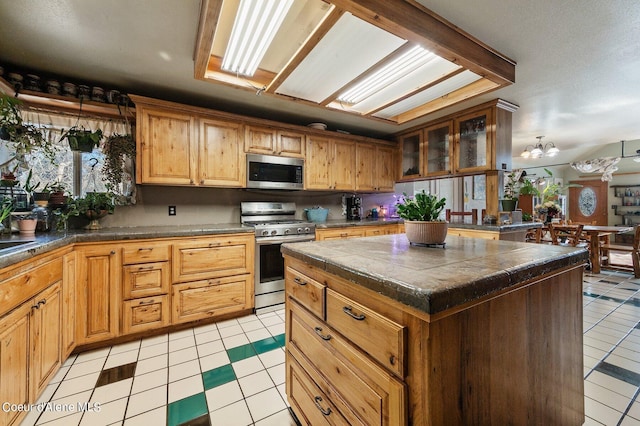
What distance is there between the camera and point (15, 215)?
2027 mm

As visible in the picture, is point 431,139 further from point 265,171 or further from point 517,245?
point 517,245

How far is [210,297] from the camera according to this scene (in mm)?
2574

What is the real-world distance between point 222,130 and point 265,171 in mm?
657

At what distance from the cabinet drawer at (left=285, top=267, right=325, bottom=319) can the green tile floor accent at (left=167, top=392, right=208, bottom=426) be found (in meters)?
0.85

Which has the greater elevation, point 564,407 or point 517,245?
point 517,245

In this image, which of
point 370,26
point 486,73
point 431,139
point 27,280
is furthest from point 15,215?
point 431,139

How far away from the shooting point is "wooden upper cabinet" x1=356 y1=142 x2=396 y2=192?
4.00 meters

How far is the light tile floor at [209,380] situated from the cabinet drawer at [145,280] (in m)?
0.42

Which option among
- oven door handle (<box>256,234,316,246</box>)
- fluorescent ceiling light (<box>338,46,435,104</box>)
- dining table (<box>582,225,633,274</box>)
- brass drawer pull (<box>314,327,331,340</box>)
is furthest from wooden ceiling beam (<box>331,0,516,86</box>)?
dining table (<box>582,225,633,274</box>)

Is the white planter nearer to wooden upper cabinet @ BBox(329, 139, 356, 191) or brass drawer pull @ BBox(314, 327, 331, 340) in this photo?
brass drawer pull @ BBox(314, 327, 331, 340)

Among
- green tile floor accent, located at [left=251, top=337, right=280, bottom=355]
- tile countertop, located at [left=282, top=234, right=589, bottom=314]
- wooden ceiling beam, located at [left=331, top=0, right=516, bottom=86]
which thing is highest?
wooden ceiling beam, located at [left=331, top=0, right=516, bottom=86]

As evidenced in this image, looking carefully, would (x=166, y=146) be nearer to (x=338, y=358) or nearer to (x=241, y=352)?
(x=241, y=352)

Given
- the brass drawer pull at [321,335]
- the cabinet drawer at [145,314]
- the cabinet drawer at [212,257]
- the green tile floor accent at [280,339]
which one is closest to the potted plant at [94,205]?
the cabinet drawer at [212,257]

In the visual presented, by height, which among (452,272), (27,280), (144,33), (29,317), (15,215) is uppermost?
(144,33)
